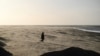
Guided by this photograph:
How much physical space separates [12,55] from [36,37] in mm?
8181

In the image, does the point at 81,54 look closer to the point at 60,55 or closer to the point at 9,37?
the point at 60,55

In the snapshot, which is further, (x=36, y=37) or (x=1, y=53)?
(x=36, y=37)

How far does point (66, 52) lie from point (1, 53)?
4.30 m

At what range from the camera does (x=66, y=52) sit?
10.8m

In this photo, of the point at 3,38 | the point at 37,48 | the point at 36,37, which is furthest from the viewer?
the point at 36,37

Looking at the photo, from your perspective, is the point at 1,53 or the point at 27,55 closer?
the point at 1,53

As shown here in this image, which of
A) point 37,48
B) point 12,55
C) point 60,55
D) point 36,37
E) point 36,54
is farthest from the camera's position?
point 36,37

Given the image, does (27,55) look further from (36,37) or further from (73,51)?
(36,37)

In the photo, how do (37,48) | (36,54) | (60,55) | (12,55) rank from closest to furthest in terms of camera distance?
(60,55) < (12,55) < (36,54) < (37,48)

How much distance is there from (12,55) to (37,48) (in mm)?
3325

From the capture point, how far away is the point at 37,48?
14.9 m

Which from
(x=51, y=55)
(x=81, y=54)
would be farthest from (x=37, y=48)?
(x=81, y=54)

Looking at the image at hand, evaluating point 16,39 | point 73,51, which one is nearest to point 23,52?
point 73,51

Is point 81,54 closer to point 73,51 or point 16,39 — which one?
point 73,51
